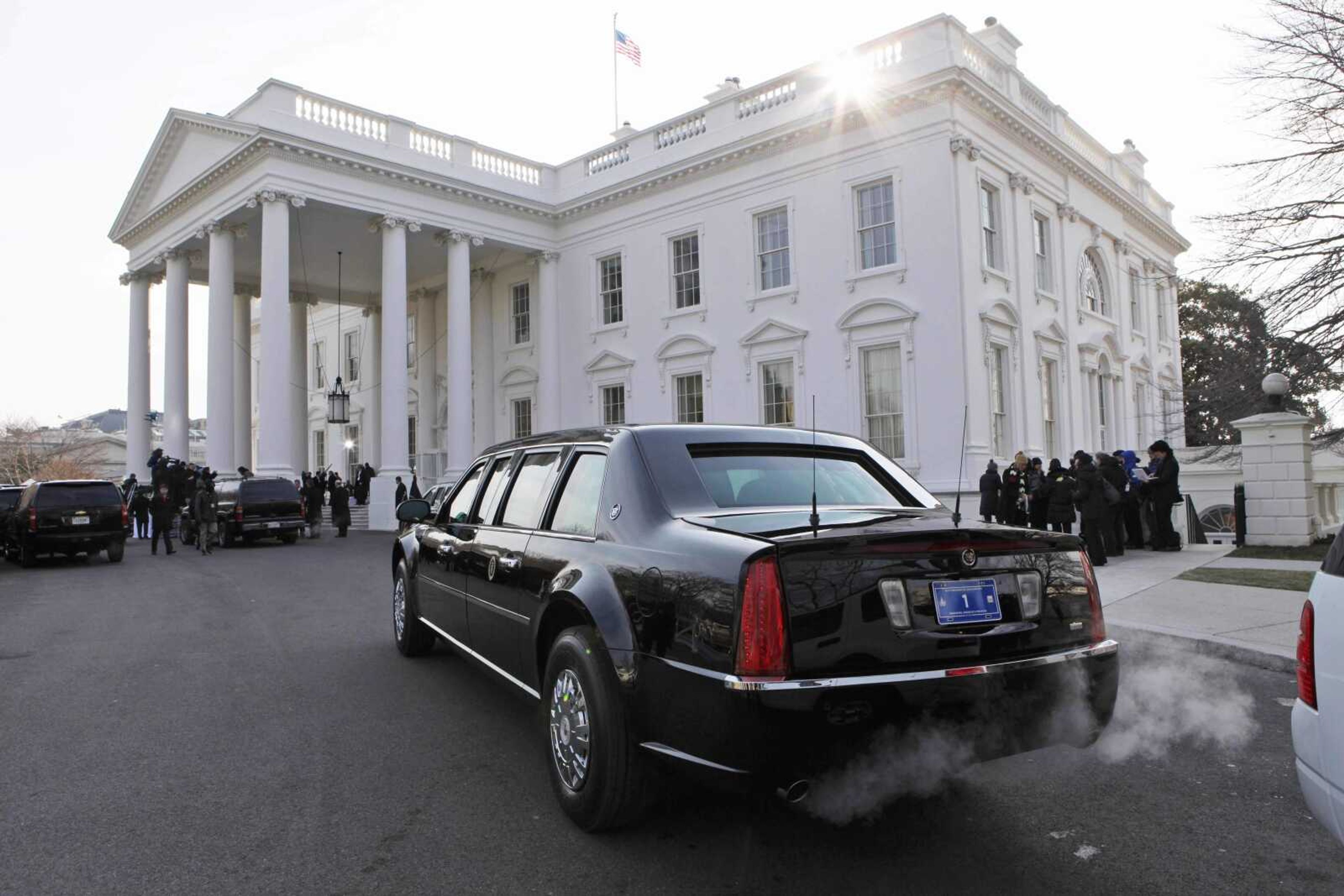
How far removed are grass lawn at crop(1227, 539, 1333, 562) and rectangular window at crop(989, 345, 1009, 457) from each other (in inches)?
253

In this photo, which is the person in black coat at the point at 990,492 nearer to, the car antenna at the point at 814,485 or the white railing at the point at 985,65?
the white railing at the point at 985,65

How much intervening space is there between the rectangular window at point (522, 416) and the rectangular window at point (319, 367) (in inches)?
581

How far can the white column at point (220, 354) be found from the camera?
79.7ft

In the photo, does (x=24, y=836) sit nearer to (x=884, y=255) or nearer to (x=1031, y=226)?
(x=884, y=255)

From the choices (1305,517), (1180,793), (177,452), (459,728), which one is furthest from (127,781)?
(177,452)

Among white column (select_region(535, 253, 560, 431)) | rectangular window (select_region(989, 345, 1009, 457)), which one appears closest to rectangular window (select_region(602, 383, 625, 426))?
white column (select_region(535, 253, 560, 431))

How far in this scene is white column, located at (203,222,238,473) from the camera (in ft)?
79.7

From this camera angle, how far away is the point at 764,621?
2.78 metres

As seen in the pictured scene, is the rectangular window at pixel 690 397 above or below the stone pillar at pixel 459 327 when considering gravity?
below

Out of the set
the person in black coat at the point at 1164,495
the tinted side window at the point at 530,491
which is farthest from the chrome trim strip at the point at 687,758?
the person in black coat at the point at 1164,495

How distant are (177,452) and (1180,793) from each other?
29782 mm

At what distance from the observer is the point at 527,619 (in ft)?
13.3

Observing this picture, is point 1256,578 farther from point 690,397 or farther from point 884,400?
point 690,397

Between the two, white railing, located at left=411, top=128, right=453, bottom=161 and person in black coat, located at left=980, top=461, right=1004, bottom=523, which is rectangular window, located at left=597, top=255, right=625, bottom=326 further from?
person in black coat, located at left=980, top=461, right=1004, bottom=523
